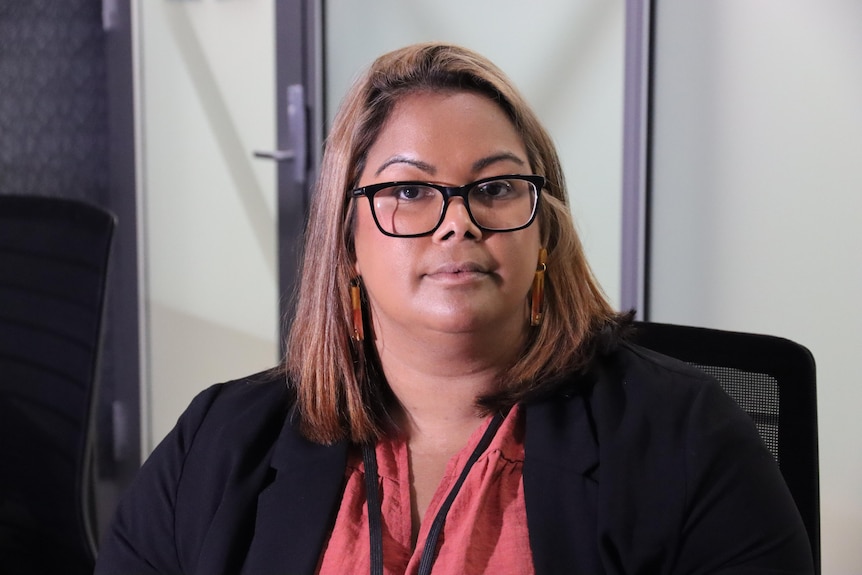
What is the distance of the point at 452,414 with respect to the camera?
3.72ft

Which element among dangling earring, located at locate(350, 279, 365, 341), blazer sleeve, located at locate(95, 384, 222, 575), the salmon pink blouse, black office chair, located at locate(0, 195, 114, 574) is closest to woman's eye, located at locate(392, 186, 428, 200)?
dangling earring, located at locate(350, 279, 365, 341)

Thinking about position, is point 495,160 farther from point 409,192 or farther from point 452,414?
point 452,414

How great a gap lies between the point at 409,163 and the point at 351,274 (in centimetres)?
18

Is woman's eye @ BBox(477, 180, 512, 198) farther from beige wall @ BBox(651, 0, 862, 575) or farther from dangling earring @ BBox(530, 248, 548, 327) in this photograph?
beige wall @ BBox(651, 0, 862, 575)

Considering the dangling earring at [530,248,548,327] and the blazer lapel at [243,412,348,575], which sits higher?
the dangling earring at [530,248,548,327]

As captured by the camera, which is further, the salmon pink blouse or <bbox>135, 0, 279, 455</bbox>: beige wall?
<bbox>135, 0, 279, 455</bbox>: beige wall

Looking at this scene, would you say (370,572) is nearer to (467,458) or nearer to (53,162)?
(467,458)

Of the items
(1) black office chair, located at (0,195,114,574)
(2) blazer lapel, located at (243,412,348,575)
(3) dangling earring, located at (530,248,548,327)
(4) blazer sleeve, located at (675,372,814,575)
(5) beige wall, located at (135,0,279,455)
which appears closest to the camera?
(4) blazer sleeve, located at (675,372,814,575)

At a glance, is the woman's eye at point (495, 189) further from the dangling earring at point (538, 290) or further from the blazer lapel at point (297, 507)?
the blazer lapel at point (297, 507)

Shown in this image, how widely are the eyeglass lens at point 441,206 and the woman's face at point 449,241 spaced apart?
11 mm

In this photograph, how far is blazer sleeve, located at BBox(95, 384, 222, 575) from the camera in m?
1.12

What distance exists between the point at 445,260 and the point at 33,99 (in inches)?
86.7

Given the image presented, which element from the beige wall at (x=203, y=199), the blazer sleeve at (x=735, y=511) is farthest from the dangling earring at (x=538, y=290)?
the beige wall at (x=203, y=199)

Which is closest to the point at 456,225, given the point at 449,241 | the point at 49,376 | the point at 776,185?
the point at 449,241
